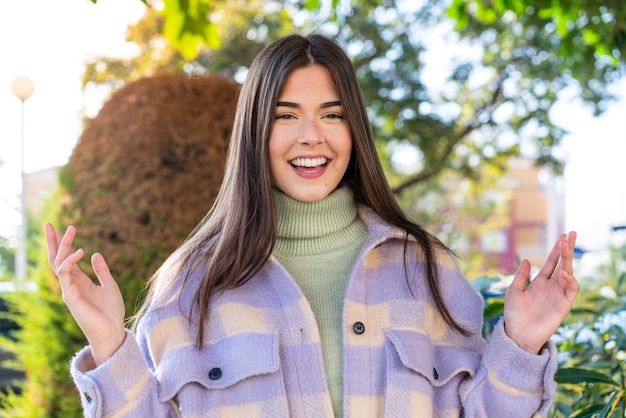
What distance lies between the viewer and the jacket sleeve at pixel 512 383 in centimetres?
218

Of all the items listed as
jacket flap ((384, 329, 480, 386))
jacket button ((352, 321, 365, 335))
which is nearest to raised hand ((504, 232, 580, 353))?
jacket flap ((384, 329, 480, 386))

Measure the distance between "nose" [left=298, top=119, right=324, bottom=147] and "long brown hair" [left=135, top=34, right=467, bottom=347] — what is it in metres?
0.09

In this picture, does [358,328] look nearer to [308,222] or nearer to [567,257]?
[308,222]

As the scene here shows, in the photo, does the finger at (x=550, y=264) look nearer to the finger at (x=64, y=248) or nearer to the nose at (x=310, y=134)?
the nose at (x=310, y=134)

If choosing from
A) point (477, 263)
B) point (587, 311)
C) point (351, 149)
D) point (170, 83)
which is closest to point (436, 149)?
point (477, 263)

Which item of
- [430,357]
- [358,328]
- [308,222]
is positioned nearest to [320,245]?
[308,222]

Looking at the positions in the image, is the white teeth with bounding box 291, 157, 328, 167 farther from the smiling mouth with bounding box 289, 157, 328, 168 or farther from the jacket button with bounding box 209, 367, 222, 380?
the jacket button with bounding box 209, 367, 222, 380

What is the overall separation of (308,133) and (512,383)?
0.84m

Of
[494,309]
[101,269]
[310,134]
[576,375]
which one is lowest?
[576,375]

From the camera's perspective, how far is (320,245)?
2457 mm

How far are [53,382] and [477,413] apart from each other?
3023 millimetres

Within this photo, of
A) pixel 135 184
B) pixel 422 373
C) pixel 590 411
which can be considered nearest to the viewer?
pixel 422 373

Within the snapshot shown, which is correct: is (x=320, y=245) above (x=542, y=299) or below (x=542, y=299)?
above

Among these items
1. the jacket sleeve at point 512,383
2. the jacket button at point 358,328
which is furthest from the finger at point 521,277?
the jacket button at point 358,328
